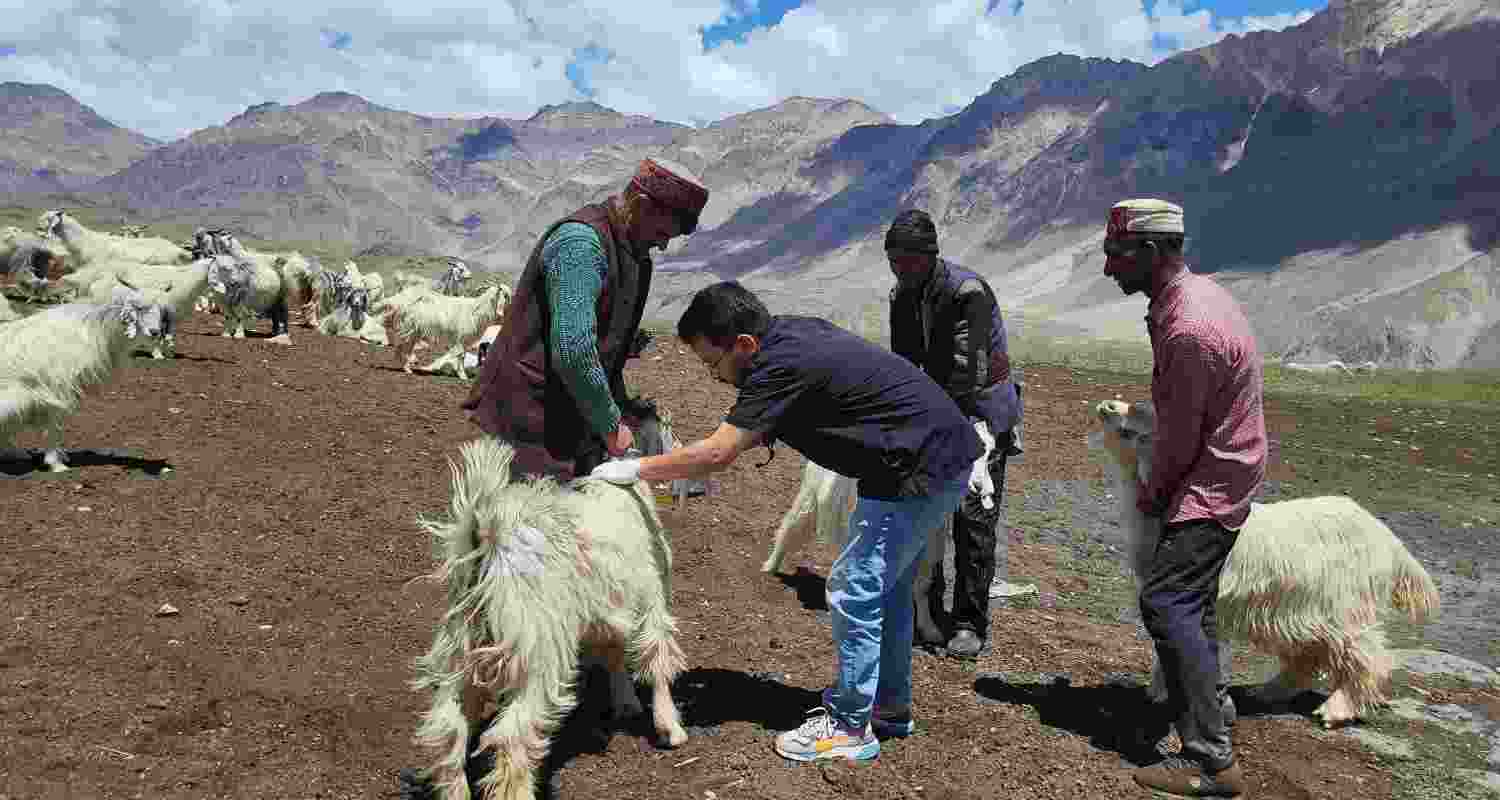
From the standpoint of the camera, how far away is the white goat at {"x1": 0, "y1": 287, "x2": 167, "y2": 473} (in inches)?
322

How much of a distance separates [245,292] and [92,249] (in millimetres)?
4530

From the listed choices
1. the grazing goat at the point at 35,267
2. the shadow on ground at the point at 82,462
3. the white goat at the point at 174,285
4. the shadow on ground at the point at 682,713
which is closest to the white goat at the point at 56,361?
the shadow on ground at the point at 82,462

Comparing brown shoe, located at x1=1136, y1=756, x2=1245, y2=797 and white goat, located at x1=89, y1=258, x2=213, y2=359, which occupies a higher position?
white goat, located at x1=89, y1=258, x2=213, y2=359

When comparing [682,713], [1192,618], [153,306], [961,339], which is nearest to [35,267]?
[153,306]

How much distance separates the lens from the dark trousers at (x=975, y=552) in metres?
6.27

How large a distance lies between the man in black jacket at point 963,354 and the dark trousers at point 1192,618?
1.58 metres

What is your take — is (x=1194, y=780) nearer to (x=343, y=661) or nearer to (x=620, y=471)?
(x=620, y=471)

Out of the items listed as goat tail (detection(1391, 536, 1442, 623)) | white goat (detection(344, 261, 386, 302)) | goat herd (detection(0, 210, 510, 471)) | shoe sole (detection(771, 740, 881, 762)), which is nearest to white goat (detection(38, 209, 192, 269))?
goat herd (detection(0, 210, 510, 471))

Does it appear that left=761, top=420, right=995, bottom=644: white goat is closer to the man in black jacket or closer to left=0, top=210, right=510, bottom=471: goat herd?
the man in black jacket

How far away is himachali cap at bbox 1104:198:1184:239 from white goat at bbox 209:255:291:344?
14148mm

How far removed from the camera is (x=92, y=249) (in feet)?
59.8

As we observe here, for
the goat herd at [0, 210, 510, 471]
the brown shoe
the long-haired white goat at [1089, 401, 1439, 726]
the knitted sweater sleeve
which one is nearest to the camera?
the knitted sweater sleeve

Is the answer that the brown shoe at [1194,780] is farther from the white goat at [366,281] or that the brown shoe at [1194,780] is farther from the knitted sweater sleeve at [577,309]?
the white goat at [366,281]

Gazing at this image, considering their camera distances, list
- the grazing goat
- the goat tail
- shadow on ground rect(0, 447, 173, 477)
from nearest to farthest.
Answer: the goat tail → shadow on ground rect(0, 447, 173, 477) → the grazing goat
